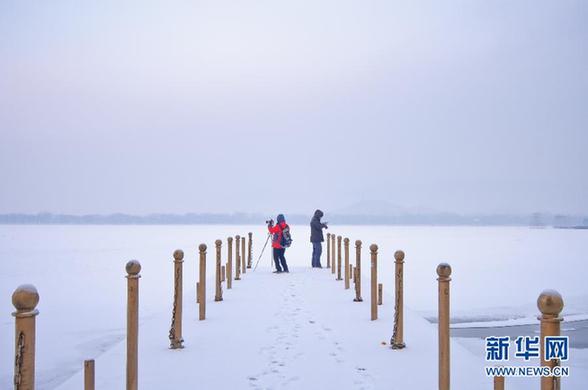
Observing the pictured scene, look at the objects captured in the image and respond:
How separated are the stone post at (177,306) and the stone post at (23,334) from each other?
331 centimetres

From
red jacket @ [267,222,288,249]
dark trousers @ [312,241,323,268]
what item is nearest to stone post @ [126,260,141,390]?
red jacket @ [267,222,288,249]

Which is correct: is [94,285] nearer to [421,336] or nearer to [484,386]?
[421,336]

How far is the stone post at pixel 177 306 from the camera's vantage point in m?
7.27

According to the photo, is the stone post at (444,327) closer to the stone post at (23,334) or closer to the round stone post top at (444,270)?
the round stone post top at (444,270)

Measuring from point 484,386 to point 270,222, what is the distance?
1410 centimetres

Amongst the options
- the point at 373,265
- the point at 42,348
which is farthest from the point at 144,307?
the point at 373,265

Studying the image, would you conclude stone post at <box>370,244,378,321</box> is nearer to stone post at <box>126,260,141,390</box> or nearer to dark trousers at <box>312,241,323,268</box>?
stone post at <box>126,260,141,390</box>

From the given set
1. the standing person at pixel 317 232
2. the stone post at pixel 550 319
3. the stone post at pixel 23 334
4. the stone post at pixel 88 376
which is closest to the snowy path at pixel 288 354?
the stone post at pixel 88 376

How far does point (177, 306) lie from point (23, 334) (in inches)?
137

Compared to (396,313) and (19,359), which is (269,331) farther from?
(19,359)

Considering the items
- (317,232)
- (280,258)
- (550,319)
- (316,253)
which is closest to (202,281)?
(550,319)

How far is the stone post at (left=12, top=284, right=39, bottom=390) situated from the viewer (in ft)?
12.7

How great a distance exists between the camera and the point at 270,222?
1964cm

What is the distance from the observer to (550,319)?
12.3 ft
